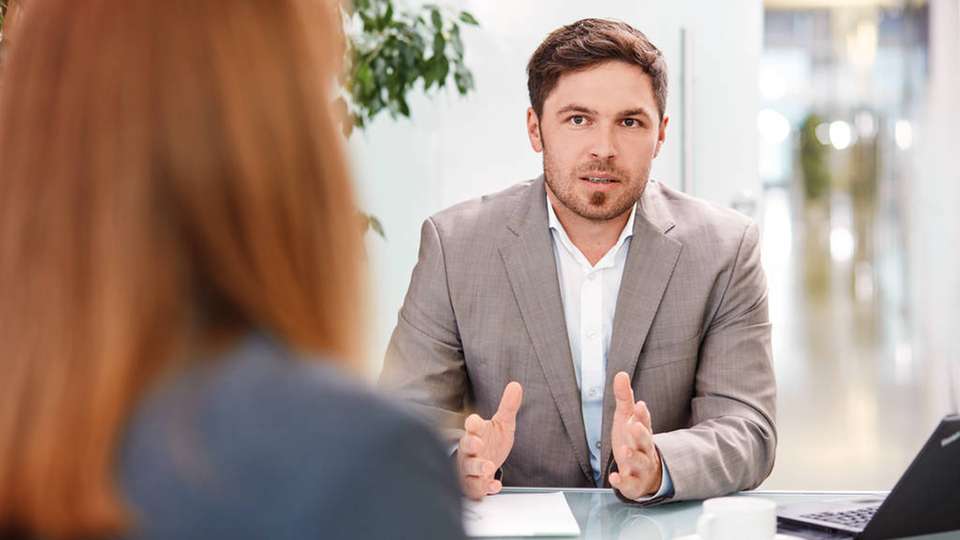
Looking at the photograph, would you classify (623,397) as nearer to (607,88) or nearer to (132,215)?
(607,88)

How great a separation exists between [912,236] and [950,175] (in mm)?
3625

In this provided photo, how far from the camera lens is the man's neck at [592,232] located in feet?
8.64

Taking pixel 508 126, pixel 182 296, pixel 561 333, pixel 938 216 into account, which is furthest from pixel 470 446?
pixel 938 216

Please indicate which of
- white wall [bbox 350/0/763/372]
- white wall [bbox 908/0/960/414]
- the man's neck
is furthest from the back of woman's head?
white wall [bbox 908/0/960/414]

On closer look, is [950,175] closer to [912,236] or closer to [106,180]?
[912,236]

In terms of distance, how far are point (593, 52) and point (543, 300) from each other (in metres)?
0.52

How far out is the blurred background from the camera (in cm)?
470

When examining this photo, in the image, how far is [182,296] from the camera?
79cm

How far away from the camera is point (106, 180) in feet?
2.54

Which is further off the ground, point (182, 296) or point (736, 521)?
point (182, 296)

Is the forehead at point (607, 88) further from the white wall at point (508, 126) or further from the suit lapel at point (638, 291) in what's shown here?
the white wall at point (508, 126)

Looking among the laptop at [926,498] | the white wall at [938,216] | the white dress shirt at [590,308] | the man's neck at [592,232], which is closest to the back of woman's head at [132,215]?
the laptop at [926,498]

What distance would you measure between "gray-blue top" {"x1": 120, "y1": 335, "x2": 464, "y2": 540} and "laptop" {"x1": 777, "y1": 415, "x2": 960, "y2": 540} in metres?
1.10

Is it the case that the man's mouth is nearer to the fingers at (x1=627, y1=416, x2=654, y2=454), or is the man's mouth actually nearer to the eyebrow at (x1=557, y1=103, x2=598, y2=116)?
the eyebrow at (x1=557, y1=103, x2=598, y2=116)
